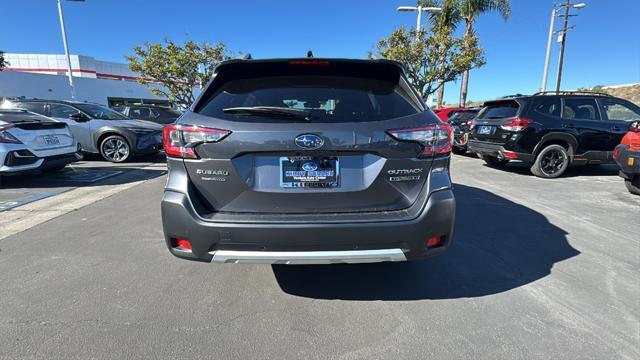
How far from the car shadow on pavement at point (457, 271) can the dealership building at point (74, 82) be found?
1077 inches

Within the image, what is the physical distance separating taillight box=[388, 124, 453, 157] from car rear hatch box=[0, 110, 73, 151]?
694cm

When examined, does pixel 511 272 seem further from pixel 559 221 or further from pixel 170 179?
pixel 170 179

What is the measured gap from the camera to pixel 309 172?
2.16m

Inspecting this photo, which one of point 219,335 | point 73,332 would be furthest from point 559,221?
point 73,332

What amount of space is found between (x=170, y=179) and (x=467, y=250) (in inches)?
117

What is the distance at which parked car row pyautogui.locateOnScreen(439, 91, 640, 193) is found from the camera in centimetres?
724

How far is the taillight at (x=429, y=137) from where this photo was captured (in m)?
2.18

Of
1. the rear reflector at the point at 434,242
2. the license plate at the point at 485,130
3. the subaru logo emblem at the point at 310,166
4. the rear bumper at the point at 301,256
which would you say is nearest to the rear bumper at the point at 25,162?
the rear bumper at the point at 301,256

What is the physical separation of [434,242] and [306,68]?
5.24 ft

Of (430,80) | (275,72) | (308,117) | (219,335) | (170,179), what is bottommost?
(219,335)

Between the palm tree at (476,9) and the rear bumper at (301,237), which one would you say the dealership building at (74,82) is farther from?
the palm tree at (476,9)

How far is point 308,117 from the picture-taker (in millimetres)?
2172

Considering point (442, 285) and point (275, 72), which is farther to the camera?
point (442, 285)

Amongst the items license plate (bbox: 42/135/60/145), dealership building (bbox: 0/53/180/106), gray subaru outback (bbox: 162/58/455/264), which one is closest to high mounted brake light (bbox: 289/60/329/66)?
gray subaru outback (bbox: 162/58/455/264)
